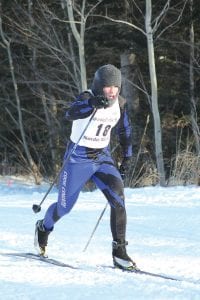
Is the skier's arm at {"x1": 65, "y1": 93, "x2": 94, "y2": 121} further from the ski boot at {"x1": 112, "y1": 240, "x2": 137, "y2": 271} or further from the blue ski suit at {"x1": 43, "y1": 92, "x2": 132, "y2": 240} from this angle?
the ski boot at {"x1": 112, "y1": 240, "x2": 137, "y2": 271}

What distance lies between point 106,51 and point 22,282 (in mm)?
11072

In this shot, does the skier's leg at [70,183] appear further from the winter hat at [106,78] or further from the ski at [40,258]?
the winter hat at [106,78]

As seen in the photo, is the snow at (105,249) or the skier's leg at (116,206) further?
the skier's leg at (116,206)

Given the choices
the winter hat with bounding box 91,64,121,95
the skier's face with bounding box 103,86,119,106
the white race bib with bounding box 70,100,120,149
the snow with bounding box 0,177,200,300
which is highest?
the winter hat with bounding box 91,64,121,95

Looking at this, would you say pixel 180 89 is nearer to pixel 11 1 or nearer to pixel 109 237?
pixel 11 1

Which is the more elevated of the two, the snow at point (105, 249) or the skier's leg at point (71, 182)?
the skier's leg at point (71, 182)

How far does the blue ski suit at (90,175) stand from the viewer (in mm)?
4781

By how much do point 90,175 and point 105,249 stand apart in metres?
0.98

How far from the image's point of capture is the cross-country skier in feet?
15.6

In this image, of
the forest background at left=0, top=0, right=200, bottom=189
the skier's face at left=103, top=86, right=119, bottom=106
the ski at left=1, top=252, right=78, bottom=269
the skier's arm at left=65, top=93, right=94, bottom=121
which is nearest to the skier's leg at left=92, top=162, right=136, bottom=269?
the ski at left=1, top=252, right=78, bottom=269

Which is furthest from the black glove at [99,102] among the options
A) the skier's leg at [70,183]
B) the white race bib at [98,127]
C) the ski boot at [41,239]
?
the ski boot at [41,239]

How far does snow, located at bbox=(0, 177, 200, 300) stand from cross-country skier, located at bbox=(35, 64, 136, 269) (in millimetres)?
407

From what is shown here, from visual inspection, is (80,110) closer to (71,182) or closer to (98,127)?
(98,127)

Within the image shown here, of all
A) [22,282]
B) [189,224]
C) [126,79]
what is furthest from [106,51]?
[22,282]
